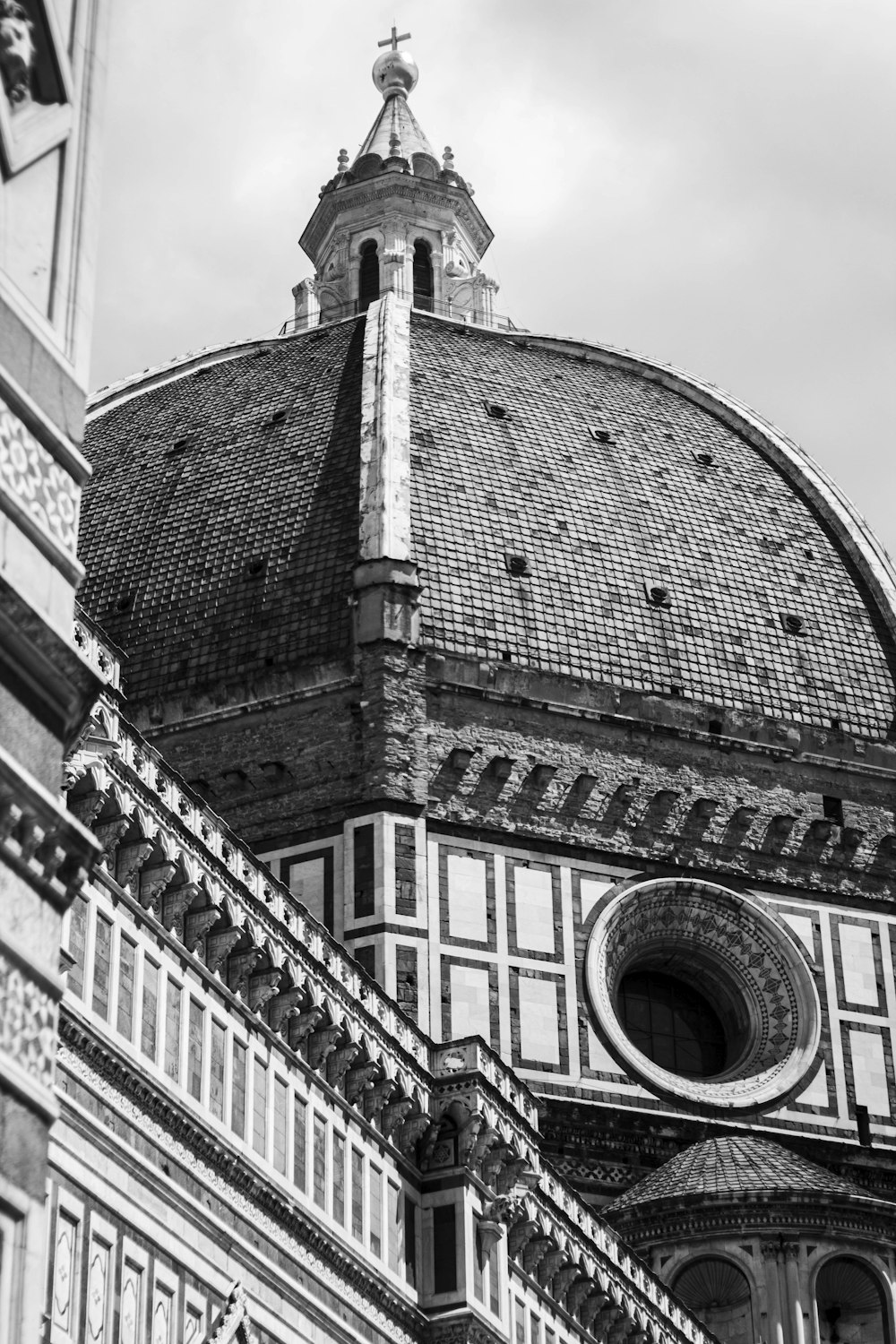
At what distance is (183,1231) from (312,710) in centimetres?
1803

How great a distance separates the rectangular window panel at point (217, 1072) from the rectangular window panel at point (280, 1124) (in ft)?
2.90

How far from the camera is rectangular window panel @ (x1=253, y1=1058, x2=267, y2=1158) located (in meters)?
19.9

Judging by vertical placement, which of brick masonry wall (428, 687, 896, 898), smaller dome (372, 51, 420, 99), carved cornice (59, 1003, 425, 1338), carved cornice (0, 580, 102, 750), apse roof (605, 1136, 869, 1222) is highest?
smaller dome (372, 51, 420, 99)

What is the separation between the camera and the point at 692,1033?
118 ft

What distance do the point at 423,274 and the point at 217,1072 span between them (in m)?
32.7

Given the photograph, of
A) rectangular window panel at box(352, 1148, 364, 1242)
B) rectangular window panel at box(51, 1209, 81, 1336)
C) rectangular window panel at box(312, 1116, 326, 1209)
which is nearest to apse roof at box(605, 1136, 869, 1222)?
rectangular window panel at box(352, 1148, 364, 1242)

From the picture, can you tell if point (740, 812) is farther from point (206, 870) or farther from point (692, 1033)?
point (206, 870)

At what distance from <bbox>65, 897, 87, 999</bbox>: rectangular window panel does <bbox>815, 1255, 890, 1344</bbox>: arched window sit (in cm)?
1455

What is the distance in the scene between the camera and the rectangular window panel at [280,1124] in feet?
66.3

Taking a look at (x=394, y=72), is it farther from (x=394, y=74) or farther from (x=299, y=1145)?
(x=299, y=1145)

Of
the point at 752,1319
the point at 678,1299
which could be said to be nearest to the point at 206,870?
the point at 678,1299

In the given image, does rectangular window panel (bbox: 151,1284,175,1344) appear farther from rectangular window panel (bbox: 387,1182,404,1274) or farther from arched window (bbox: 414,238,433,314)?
arched window (bbox: 414,238,433,314)

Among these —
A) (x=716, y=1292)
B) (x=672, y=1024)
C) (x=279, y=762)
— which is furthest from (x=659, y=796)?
(x=716, y=1292)

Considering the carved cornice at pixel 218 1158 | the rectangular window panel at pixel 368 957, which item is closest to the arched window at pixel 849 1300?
the rectangular window panel at pixel 368 957
